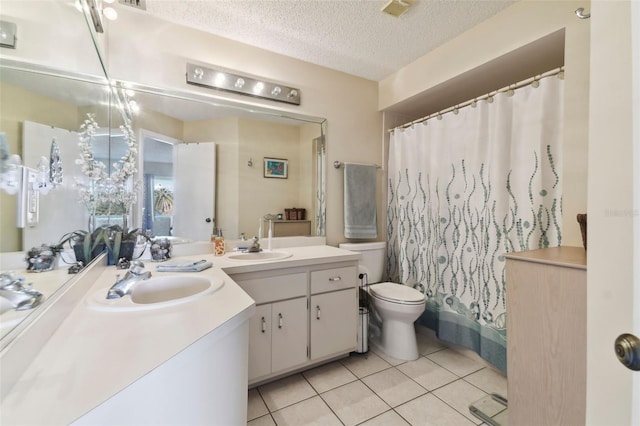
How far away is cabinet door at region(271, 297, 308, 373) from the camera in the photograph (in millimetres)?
1562

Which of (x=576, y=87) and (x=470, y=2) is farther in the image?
(x=470, y=2)

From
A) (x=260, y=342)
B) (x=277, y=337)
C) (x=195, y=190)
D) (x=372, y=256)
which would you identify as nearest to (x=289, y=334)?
(x=277, y=337)

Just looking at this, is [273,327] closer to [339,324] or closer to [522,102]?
[339,324]

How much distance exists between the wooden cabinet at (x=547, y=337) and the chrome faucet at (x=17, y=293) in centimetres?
170

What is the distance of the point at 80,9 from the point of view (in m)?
1.04

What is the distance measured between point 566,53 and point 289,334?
7.48 ft

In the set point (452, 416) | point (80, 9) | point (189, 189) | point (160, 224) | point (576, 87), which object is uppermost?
point (80, 9)

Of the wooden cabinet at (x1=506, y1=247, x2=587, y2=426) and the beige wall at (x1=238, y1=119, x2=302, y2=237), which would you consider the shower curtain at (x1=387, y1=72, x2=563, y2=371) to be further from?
the beige wall at (x1=238, y1=119, x2=302, y2=237)

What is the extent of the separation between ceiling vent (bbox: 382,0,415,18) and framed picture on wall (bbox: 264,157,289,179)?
1.26m

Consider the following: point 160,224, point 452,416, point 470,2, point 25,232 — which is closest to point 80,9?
point 25,232

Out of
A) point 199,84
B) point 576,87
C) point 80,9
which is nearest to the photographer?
point 80,9

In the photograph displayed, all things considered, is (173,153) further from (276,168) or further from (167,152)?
(276,168)

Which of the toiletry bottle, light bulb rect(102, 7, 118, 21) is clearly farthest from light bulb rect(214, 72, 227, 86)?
the toiletry bottle

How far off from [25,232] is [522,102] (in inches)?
94.4
